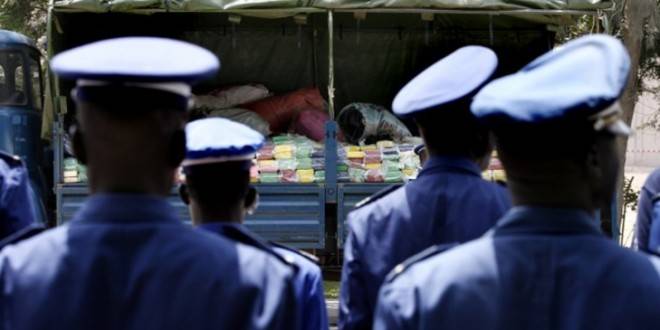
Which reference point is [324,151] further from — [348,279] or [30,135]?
[348,279]

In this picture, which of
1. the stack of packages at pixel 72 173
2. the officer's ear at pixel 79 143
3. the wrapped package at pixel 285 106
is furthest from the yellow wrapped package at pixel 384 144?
the officer's ear at pixel 79 143

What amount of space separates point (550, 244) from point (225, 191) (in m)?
1.15

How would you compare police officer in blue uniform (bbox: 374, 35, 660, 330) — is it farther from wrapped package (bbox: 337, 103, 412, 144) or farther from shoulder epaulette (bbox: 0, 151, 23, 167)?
wrapped package (bbox: 337, 103, 412, 144)

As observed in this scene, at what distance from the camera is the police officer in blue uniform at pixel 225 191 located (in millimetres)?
2639

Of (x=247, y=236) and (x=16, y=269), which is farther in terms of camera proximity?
(x=247, y=236)

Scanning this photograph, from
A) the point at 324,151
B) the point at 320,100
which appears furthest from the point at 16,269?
the point at 320,100

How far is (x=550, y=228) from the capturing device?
1797mm

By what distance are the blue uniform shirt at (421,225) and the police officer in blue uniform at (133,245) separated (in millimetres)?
1034

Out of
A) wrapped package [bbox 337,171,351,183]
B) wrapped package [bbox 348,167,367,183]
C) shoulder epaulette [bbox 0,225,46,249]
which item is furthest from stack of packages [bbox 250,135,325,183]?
shoulder epaulette [bbox 0,225,46,249]

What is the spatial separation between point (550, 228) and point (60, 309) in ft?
3.01

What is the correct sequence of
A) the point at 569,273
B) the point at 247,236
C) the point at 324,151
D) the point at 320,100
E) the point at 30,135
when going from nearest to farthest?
the point at 569,273, the point at 247,236, the point at 324,151, the point at 30,135, the point at 320,100

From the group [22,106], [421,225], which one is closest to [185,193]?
[421,225]

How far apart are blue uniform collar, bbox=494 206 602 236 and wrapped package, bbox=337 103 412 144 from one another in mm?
7204

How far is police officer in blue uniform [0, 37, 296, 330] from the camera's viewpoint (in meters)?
1.77
